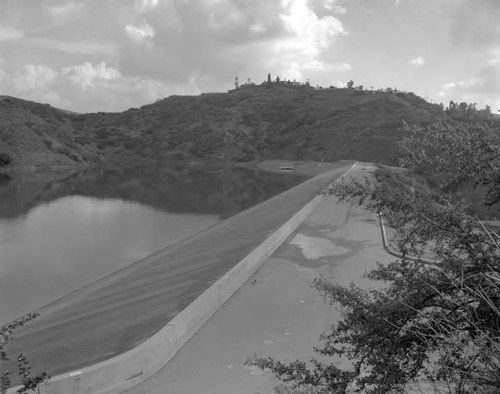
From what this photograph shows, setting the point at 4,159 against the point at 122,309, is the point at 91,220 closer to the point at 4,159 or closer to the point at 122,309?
the point at 122,309

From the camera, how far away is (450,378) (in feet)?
12.3

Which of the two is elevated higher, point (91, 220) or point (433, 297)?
point (433, 297)

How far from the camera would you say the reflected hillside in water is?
3738 centimetres

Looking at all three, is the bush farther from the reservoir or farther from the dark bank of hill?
the reservoir

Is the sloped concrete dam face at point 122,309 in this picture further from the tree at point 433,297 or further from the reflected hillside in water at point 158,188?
the reflected hillside in water at point 158,188

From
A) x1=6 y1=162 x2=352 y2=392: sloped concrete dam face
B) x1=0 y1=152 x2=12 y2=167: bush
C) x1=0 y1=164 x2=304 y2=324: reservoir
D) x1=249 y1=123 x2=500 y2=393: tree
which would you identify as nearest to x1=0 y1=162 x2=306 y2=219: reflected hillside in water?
x1=0 y1=164 x2=304 y2=324: reservoir

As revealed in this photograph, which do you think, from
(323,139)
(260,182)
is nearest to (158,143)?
(323,139)

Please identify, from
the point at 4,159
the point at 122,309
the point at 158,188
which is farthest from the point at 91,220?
the point at 4,159

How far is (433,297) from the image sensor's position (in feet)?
13.2

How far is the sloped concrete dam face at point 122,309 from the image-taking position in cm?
777

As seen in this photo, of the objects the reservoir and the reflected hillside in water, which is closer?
the reservoir

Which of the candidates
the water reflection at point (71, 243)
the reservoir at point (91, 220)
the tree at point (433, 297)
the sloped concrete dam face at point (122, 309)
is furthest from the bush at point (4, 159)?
the tree at point (433, 297)

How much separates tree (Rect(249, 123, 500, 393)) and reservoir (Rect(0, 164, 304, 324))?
10965 mm

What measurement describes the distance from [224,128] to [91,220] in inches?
2868
